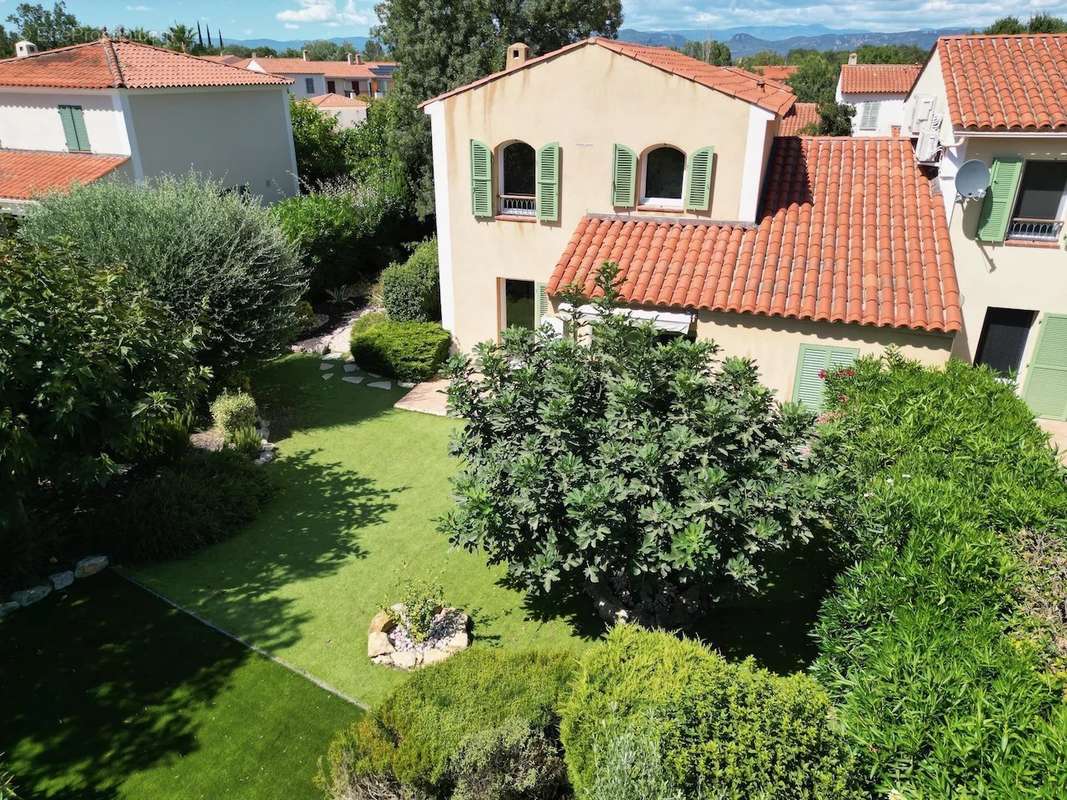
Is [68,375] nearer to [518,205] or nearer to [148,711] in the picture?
[148,711]

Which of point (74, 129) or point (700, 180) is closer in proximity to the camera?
point (700, 180)

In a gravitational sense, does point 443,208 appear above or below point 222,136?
below

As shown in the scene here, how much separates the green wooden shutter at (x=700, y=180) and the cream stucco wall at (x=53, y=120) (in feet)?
75.1

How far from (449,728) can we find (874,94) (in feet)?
205

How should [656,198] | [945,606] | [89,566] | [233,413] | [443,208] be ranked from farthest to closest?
[443,208] < [656,198] < [233,413] < [89,566] < [945,606]

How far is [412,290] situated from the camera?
24875mm

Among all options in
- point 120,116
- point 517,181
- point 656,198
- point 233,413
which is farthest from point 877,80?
point 233,413

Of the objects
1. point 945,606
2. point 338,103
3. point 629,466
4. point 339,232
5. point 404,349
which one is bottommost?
point 404,349

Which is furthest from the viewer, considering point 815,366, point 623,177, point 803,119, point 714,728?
point 803,119

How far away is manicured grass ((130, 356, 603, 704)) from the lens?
38.5 feet

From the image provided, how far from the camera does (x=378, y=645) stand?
11266 mm

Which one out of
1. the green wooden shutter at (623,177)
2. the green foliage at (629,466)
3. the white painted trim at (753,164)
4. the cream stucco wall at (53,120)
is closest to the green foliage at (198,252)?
the green wooden shutter at (623,177)

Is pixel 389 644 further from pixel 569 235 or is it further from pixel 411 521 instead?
pixel 569 235

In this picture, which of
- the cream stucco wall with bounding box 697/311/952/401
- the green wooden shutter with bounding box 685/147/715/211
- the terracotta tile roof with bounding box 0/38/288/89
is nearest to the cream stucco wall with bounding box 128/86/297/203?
the terracotta tile roof with bounding box 0/38/288/89
